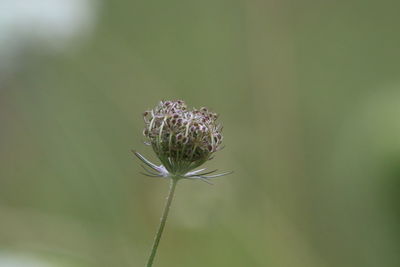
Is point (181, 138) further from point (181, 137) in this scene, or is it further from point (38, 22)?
point (38, 22)

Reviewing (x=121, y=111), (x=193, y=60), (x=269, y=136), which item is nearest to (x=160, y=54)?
(x=193, y=60)

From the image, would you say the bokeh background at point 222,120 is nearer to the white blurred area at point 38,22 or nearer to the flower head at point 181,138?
the white blurred area at point 38,22

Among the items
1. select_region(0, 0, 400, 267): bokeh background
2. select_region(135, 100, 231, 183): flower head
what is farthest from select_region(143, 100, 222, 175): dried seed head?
select_region(0, 0, 400, 267): bokeh background

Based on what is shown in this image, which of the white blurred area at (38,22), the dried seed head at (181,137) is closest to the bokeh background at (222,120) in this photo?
the white blurred area at (38,22)

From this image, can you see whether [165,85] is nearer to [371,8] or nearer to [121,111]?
[121,111]

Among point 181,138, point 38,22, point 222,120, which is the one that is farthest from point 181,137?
point 222,120

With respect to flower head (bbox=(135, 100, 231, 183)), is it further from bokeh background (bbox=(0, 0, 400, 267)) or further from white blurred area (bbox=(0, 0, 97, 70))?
white blurred area (bbox=(0, 0, 97, 70))
